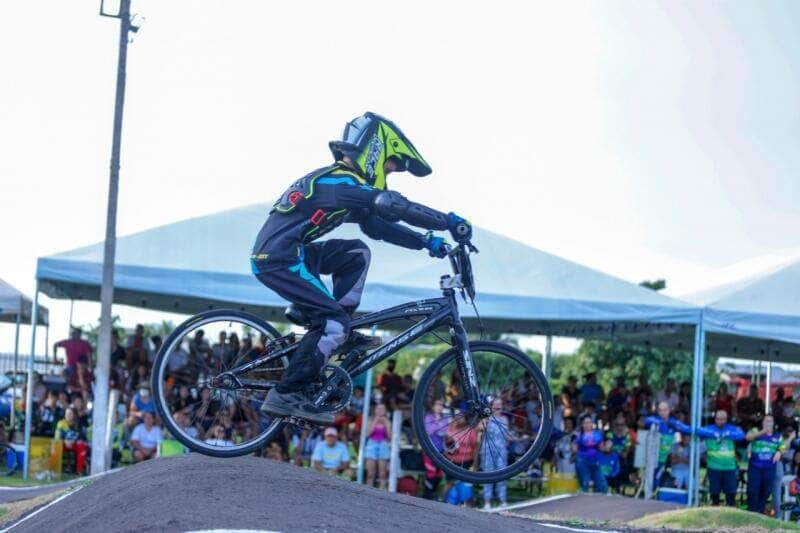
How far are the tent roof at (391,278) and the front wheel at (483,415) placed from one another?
797cm

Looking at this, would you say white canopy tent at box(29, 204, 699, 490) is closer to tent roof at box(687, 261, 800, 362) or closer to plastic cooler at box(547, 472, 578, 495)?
tent roof at box(687, 261, 800, 362)

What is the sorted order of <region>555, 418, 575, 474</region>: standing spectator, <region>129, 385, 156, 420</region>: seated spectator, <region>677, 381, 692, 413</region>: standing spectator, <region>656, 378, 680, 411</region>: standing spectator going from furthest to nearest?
<region>656, 378, 680, 411</region>: standing spectator < <region>677, 381, 692, 413</region>: standing spectator < <region>555, 418, 575, 474</region>: standing spectator < <region>129, 385, 156, 420</region>: seated spectator

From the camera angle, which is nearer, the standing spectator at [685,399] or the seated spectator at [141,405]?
the seated spectator at [141,405]

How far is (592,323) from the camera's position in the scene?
1783 centimetres

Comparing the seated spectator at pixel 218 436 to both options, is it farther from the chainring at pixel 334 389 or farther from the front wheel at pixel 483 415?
the front wheel at pixel 483 415

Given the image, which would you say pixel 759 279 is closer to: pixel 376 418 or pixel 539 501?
pixel 539 501

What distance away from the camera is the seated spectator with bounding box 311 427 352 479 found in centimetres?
1576

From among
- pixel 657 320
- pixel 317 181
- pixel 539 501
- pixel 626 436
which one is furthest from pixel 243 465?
pixel 626 436

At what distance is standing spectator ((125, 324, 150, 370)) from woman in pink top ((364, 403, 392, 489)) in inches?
193

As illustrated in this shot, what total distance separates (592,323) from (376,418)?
4.14 metres

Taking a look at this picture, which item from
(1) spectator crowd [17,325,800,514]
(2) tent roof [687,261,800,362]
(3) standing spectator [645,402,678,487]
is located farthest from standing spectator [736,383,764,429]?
(2) tent roof [687,261,800,362]

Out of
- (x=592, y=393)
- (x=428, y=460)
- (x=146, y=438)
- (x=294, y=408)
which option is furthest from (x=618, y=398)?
(x=294, y=408)

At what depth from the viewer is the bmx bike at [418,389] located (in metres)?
7.07

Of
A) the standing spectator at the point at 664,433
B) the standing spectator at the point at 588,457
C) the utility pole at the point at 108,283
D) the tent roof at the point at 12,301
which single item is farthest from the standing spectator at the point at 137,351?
the standing spectator at the point at 664,433
